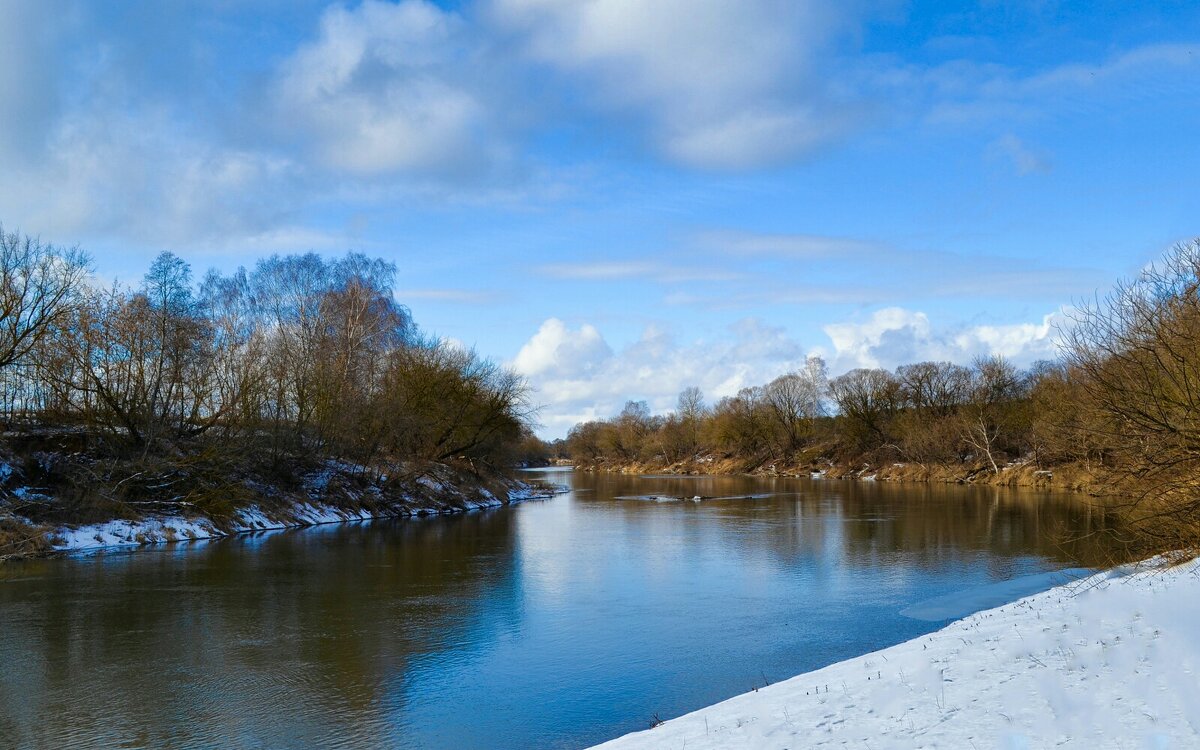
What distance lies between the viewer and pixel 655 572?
68.3ft

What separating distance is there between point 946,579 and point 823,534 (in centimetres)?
958

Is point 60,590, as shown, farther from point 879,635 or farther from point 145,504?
point 879,635

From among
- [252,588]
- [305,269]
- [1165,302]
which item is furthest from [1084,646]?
[305,269]

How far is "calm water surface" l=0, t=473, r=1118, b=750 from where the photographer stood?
31.9 feet

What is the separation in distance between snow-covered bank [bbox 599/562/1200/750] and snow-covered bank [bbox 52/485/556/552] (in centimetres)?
2208

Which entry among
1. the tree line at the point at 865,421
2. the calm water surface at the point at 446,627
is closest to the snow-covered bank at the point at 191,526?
the calm water surface at the point at 446,627

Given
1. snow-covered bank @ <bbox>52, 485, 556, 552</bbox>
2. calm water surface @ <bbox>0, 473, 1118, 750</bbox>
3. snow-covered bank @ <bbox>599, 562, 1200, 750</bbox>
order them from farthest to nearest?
snow-covered bank @ <bbox>52, 485, 556, 552</bbox>, calm water surface @ <bbox>0, 473, 1118, 750</bbox>, snow-covered bank @ <bbox>599, 562, 1200, 750</bbox>

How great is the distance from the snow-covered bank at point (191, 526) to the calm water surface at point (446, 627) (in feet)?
5.21

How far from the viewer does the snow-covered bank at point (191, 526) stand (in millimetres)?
24203

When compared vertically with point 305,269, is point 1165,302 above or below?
below

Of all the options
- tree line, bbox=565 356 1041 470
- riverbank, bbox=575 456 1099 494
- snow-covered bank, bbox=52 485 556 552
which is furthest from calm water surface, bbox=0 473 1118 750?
tree line, bbox=565 356 1041 470

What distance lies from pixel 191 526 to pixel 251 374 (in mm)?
6903

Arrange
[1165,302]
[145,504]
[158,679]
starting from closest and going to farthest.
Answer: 1. [158,679]
2. [1165,302]
3. [145,504]

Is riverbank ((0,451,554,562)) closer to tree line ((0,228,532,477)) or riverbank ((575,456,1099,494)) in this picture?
tree line ((0,228,532,477))
